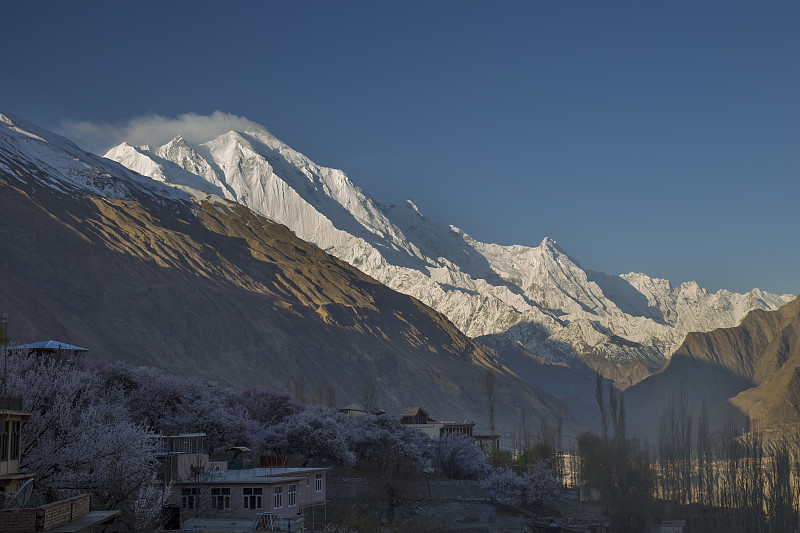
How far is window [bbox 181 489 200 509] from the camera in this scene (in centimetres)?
3984

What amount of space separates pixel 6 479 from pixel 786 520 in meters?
61.6

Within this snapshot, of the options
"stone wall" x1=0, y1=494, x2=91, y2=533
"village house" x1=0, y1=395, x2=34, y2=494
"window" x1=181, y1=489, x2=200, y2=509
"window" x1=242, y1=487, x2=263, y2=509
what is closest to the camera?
"stone wall" x1=0, y1=494, x2=91, y2=533

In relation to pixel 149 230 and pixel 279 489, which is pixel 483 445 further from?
pixel 149 230

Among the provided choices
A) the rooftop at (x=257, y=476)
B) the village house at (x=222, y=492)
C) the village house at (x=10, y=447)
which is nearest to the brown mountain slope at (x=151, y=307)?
the rooftop at (x=257, y=476)

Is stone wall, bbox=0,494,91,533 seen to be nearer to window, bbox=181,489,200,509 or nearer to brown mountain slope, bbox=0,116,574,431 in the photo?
window, bbox=181,489,200,509

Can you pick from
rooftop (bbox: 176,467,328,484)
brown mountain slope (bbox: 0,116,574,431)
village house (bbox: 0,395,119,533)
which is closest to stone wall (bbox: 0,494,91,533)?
village house (bbox: 0,395,119,533)

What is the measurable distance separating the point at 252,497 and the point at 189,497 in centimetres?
315

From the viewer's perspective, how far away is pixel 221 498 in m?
40.3

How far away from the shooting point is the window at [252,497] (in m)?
39.6

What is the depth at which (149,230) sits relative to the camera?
7662 inches

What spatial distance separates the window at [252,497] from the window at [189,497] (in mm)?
2287

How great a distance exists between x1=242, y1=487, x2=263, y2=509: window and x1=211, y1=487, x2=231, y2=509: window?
2.92ft

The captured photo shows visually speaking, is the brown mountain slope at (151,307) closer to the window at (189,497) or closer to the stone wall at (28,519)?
the window at (189,497)

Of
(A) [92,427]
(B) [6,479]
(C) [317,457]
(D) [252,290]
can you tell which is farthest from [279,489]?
(D) [252,290]
